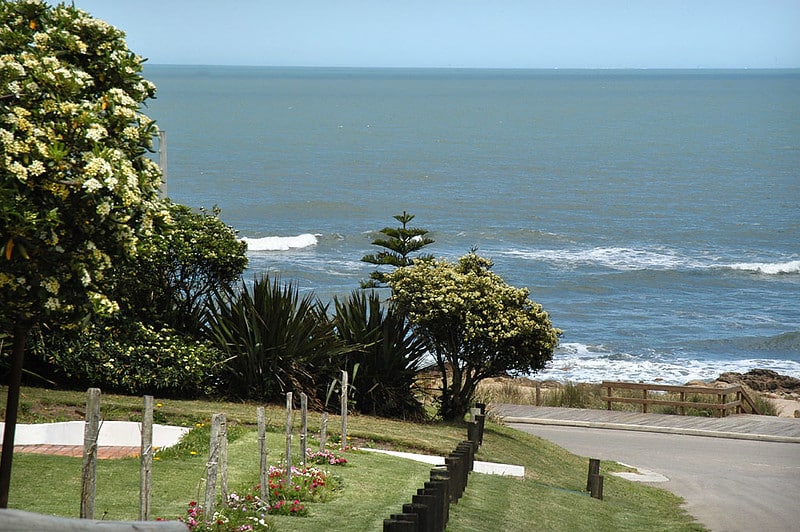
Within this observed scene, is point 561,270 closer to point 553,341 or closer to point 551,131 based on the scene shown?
point 553,341

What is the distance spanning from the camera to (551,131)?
481 feet

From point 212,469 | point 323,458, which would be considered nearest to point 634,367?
point 323,458

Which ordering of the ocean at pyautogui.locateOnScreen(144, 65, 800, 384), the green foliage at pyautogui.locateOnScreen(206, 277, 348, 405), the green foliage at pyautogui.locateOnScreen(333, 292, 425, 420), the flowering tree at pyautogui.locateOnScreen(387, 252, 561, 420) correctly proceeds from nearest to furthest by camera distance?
1. the green foliage at pyautogui.locateOnScreen(206, 277, 348, 405)
2. the flowering tree at pyautogui.locateOnScreen(387, 252, 561, 420)
3. the green foliage at pyautogui.locateOnScreen(333, 292, 425, 420)
4. the ocean at pyautogui.locateOnScreen(144, 65, 800, 384)

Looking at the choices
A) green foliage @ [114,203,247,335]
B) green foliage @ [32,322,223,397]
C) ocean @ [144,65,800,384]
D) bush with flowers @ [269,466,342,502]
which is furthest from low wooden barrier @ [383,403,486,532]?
ocean @ [144,65,800,384]

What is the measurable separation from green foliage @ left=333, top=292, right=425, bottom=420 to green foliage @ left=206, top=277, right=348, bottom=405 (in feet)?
2.51

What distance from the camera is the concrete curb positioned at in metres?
22.0

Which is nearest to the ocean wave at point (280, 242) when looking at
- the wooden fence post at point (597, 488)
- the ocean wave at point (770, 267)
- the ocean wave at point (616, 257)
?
the ocean wave at point (616, 257)

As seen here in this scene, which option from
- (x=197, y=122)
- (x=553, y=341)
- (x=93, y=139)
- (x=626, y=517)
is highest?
(x=197, y=122)

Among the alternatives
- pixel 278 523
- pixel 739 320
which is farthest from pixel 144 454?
pixel 739 320

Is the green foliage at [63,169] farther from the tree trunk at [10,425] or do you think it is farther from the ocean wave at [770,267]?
the ocean wave at [770,267]

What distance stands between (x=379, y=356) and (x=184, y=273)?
3.20 metres

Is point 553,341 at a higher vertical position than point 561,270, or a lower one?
lower

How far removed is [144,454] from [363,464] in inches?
181

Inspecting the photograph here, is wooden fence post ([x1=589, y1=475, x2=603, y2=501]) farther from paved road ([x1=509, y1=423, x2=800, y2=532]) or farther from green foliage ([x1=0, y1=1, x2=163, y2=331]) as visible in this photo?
green foliage ([x1=0, y1=1, x2=163, y2=331])
